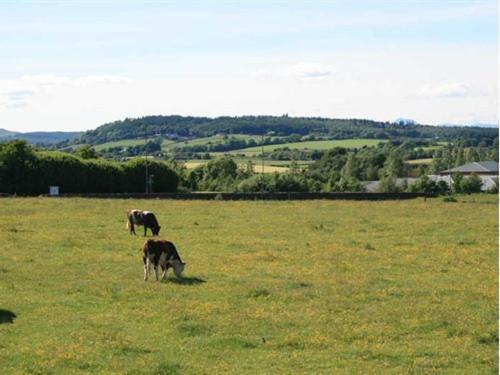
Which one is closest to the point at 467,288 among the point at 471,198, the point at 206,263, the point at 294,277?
the point at 294,277

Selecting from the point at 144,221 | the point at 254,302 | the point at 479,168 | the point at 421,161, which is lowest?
the point at 254,302

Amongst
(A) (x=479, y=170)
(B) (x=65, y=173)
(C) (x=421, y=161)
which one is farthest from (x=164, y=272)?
(C) (x=421, y=161)

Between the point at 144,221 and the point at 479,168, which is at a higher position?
the point at 479,168

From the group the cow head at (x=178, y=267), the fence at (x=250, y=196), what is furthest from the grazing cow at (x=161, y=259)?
the fence at (x=250, y=196)

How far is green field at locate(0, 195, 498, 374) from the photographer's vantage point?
50.7 ft

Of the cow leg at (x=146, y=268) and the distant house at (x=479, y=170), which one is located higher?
the distant house at (x=479, y=170)

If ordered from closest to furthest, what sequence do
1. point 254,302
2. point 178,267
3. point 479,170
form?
point 254,302 → point 178,267 → point 479,170

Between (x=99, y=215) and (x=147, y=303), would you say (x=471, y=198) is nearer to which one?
(x=99, y=215)

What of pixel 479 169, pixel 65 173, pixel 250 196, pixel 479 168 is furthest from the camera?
pixel 479 168

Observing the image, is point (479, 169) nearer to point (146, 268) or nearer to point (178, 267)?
point (178, 267)

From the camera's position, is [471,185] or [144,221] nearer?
[144,221]

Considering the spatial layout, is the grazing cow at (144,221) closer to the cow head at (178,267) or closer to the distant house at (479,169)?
the cow head at (178,267)

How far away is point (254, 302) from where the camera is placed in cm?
2084

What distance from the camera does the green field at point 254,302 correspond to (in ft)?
50.7
